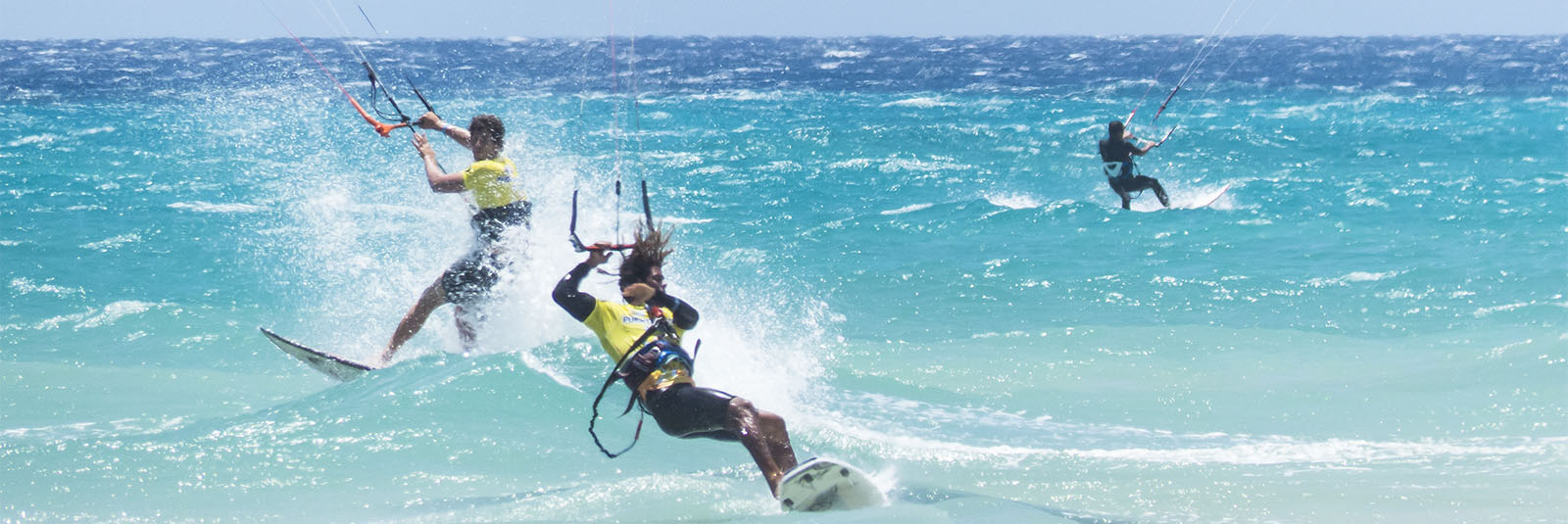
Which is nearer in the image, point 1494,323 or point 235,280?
point 1494,323

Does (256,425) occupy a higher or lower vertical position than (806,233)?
lower

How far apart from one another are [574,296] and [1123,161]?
9.59 meters

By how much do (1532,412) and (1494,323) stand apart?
2.56m

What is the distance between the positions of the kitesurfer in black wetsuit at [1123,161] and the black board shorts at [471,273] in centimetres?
791

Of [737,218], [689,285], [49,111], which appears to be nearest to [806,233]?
[737,218]

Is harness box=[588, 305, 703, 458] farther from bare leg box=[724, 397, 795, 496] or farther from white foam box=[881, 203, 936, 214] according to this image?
white foam box=[881, 203, 936, 214]

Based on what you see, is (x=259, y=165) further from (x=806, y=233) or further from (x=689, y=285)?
(x=689, y=285)

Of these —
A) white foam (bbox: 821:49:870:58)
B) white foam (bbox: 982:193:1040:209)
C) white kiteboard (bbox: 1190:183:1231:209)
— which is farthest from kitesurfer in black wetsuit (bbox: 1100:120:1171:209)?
white foam (bbox: 821:49:870:58)

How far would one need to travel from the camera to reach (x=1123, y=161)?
13.8 meters

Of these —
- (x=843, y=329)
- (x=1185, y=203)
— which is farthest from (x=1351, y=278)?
(x=1185, y=203)

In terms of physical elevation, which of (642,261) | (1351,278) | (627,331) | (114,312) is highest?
(1351,278)

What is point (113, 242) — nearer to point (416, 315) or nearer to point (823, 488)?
point (416, 315)

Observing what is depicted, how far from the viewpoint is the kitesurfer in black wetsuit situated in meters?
13.7

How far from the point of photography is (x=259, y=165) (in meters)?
18.6
